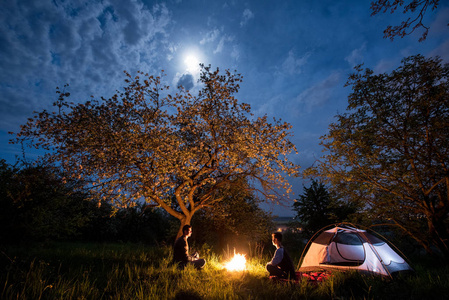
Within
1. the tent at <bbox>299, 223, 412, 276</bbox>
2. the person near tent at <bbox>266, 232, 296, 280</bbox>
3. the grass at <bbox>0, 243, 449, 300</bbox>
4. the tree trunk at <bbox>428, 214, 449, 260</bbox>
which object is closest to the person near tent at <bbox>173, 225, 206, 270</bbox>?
the grass at <bbox>0, 243, 449, 300</bbox>

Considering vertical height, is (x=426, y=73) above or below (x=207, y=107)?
above

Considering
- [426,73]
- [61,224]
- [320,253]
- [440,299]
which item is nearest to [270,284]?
[440,299]

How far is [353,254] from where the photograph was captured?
9.77 m

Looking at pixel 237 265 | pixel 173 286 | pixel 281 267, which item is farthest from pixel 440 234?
pixel 173 286

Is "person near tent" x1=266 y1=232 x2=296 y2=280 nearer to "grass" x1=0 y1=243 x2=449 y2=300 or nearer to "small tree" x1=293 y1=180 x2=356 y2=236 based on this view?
"grass" x1=0 y1=243 x2=449 y2=300

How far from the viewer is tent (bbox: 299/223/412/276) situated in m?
8.89

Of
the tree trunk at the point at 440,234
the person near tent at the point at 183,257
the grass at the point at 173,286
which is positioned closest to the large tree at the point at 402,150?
the tree trunk at the point at 440,234

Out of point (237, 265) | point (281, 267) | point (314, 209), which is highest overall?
point (314, 209)

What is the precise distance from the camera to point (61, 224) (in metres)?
15.3

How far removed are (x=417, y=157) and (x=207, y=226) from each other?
18.0 m

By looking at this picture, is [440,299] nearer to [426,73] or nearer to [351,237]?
[351,237]

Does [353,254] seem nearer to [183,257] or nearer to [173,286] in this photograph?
[183,257]

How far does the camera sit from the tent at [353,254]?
889 cm

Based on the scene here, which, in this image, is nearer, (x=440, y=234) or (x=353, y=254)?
(x=353, y=254)
